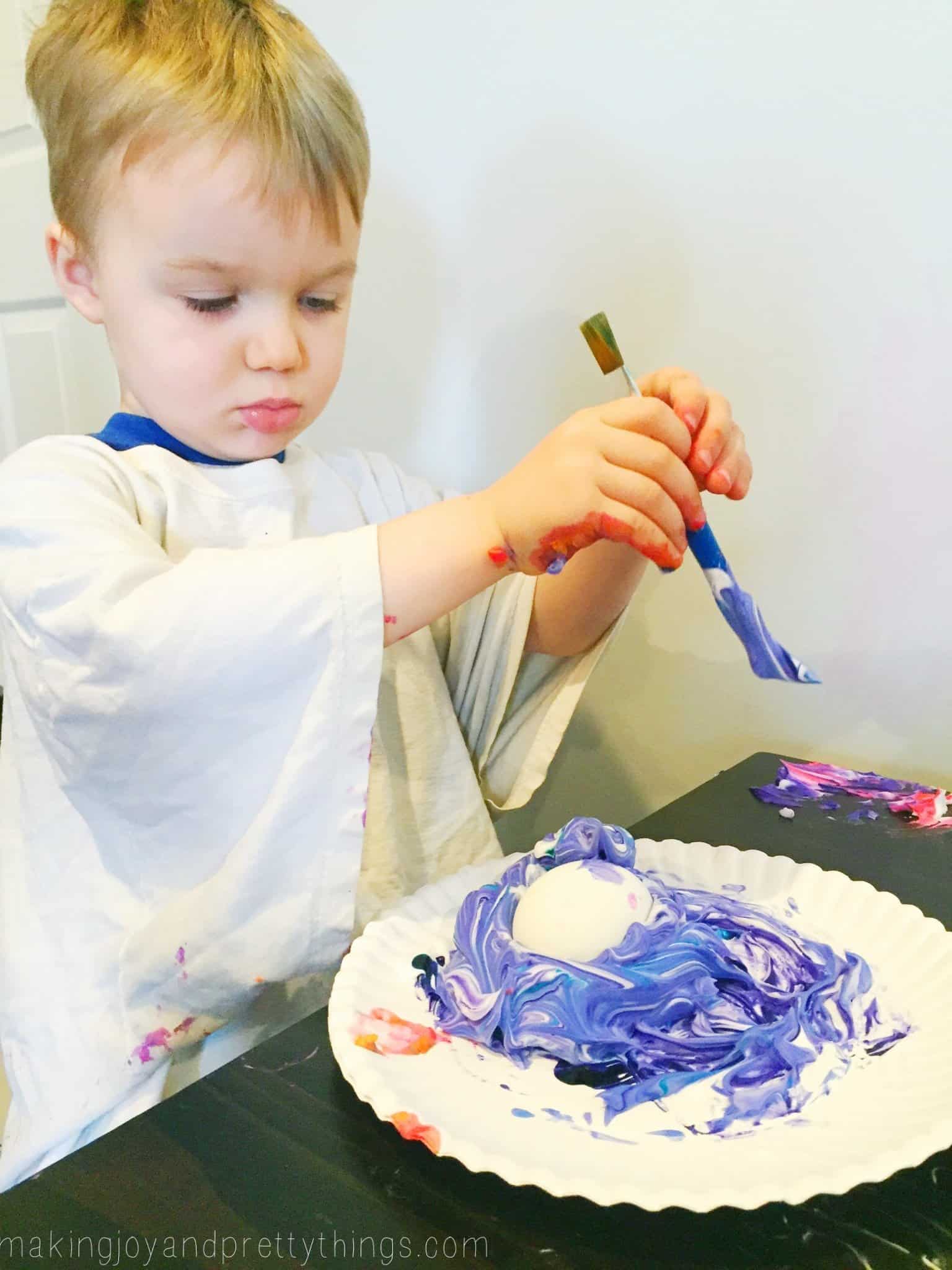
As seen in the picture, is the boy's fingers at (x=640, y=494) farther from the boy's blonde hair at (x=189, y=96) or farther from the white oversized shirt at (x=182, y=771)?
the boy's blonde hair at (x=189, y=96)

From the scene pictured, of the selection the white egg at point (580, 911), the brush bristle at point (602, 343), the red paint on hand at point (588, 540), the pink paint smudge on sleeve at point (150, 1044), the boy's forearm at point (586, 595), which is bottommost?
the pink paint smudge on sleeve at point (150, 1044)

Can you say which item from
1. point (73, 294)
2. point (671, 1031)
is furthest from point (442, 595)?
point (73, 294)

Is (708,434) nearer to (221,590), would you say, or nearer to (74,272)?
(221,590)

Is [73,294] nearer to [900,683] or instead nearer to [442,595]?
[442,595]

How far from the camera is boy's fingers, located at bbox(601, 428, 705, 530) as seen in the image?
0.50 metres

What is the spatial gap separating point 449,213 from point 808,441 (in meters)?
0.41

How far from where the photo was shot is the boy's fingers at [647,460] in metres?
0.50

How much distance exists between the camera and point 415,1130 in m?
0.36

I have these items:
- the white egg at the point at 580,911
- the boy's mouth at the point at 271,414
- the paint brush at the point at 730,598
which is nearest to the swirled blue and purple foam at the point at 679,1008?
the white egg at the point at 580,911

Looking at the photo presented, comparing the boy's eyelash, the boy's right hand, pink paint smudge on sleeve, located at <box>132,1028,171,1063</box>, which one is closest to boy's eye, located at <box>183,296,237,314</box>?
the boy's eyelash

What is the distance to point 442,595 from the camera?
514mm

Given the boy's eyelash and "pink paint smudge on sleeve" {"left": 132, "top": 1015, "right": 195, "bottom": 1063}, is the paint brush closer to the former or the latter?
the boy's eyelash

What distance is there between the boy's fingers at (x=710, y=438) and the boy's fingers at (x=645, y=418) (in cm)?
3

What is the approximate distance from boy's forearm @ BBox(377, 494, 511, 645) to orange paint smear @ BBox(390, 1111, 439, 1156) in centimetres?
23
